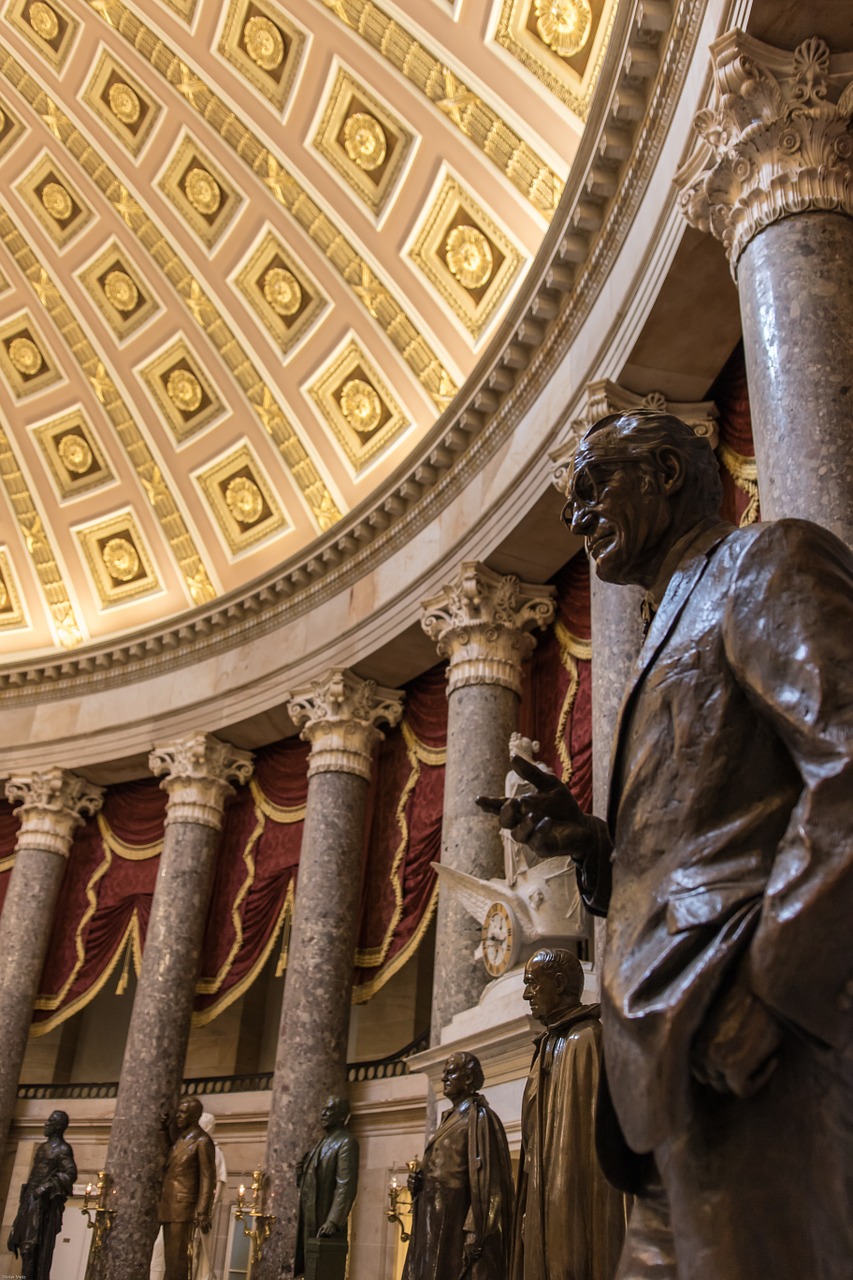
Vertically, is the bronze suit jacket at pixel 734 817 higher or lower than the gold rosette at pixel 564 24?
lower

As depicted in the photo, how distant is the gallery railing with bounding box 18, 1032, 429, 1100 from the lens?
10.5 metres

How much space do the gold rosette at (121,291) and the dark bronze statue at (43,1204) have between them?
10.2 m

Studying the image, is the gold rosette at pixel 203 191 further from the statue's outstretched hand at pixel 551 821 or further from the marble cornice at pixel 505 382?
the statue's outstretched hand at pixel 551 821

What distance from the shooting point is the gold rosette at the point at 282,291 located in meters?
13.4

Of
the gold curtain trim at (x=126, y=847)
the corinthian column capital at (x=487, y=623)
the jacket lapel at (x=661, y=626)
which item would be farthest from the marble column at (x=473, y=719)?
the jacket lapel at (x=661, y=626)

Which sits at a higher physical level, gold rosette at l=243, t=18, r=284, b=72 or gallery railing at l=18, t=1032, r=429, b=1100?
gold rosette at l=243, t=18, r=284, b=72

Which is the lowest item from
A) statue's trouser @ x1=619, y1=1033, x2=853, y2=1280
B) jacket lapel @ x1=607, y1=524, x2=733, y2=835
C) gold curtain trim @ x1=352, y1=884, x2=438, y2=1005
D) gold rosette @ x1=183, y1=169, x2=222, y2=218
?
statue's trouser @ x1=619, y1=1033, x2=853, y2=1280

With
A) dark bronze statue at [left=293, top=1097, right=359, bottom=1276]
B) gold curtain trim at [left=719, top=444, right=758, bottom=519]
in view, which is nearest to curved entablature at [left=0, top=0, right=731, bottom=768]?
gold curtain trim at [left=719, top=444, right=758, bottom=519]

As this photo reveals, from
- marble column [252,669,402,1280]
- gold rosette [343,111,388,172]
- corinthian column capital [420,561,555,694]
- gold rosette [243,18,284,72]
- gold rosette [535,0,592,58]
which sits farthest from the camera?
gold rosette [243,18,284,72]

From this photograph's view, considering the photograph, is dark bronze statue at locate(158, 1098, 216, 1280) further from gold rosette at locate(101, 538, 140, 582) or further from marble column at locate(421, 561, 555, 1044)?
gold rosette at locate(101, 538, 140, 582)

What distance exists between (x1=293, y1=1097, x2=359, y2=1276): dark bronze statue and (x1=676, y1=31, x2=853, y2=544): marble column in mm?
5556

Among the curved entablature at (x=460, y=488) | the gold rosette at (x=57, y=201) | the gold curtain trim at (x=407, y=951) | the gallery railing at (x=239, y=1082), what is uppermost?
the gold rosette at (x=57, y=201)

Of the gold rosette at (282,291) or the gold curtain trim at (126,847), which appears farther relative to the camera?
the gold curtain trim at (126,847)

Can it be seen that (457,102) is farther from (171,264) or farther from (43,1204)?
(43,1204)
